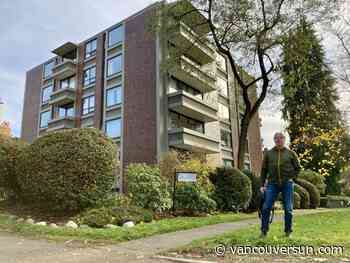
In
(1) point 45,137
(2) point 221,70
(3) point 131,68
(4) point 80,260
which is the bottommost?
(4) point 80,260

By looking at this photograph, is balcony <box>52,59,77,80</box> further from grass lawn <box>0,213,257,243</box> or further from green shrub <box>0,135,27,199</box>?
grass lawn <box>0,213,257,243</box>

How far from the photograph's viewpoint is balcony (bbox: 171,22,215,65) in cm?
2325

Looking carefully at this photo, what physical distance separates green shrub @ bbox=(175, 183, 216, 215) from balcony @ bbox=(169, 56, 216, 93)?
36.5 ft

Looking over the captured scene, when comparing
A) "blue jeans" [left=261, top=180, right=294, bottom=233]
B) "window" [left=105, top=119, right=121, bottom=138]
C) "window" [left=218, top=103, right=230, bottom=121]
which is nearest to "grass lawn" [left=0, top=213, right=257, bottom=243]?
"blue jeans" [left=261, top=180, right=294, bottom=233]

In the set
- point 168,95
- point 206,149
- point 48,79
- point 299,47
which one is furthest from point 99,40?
point 299,47

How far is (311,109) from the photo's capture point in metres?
17.7

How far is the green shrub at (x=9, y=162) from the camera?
43.6ft

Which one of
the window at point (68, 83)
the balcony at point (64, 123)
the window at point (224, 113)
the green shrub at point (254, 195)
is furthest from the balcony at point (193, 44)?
the window at point (68, 83)

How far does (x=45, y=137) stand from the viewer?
12.1 m

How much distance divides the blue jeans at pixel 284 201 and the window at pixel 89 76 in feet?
85.6

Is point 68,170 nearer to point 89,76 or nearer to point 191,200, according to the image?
point 191,200

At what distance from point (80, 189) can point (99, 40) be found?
73.9ft

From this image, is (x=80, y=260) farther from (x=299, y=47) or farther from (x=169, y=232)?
(x=299, y=47)

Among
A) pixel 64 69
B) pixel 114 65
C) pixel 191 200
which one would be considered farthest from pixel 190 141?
pixel 64 69
